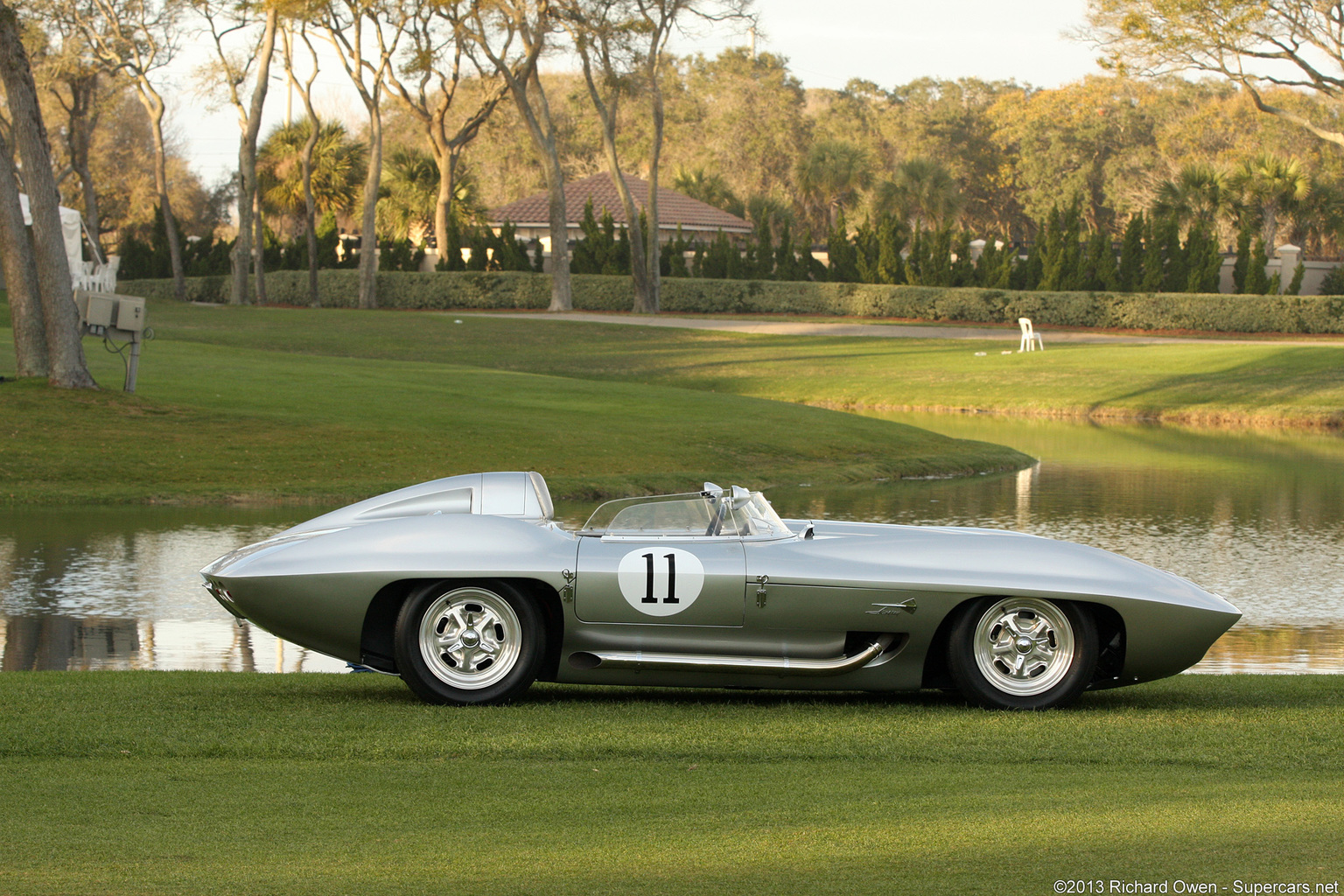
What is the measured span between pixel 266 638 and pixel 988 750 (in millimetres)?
5471

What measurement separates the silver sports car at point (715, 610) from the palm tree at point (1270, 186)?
55891 mm

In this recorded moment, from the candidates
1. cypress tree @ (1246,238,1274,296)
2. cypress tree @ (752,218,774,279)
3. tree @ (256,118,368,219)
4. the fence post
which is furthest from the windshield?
tree @ (256,118,368,219)

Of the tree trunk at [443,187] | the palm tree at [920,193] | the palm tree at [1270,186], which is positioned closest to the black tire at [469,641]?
the tree trunk at [443,187]

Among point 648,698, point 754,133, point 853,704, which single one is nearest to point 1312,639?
point 853,704

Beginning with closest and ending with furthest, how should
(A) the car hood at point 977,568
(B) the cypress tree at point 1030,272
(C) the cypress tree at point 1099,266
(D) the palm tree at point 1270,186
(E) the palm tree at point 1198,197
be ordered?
(A) the car hood at point 977,568, (C) the cypress tree at point 1099,266, (B) the cypress tree at point 1030,272, (D) the palm tree at point 1270,186, (E) the palm tree at point 1198,197

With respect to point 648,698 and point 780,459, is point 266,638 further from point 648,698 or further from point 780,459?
point 780,459

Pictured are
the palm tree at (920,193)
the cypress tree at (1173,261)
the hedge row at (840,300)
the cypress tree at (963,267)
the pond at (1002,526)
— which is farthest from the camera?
the palm tree at (920,193)

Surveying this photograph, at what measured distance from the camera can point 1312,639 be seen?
9820mm

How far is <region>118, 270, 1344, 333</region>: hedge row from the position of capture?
162ft

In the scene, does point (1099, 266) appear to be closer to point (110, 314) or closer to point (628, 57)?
point (628, 57)

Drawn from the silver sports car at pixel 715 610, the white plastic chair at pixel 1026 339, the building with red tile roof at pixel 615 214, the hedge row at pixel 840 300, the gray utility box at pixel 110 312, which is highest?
the building with red tile roof at pixel 615 214

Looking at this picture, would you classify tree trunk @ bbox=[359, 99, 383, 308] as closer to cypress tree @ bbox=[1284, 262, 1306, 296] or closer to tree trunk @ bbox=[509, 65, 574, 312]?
tree trunk @ bbox=[509, 65, 574, 312]

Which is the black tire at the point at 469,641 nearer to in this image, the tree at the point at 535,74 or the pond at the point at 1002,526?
the pond at the point at 1002,526

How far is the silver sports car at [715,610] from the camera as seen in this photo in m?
6.34
